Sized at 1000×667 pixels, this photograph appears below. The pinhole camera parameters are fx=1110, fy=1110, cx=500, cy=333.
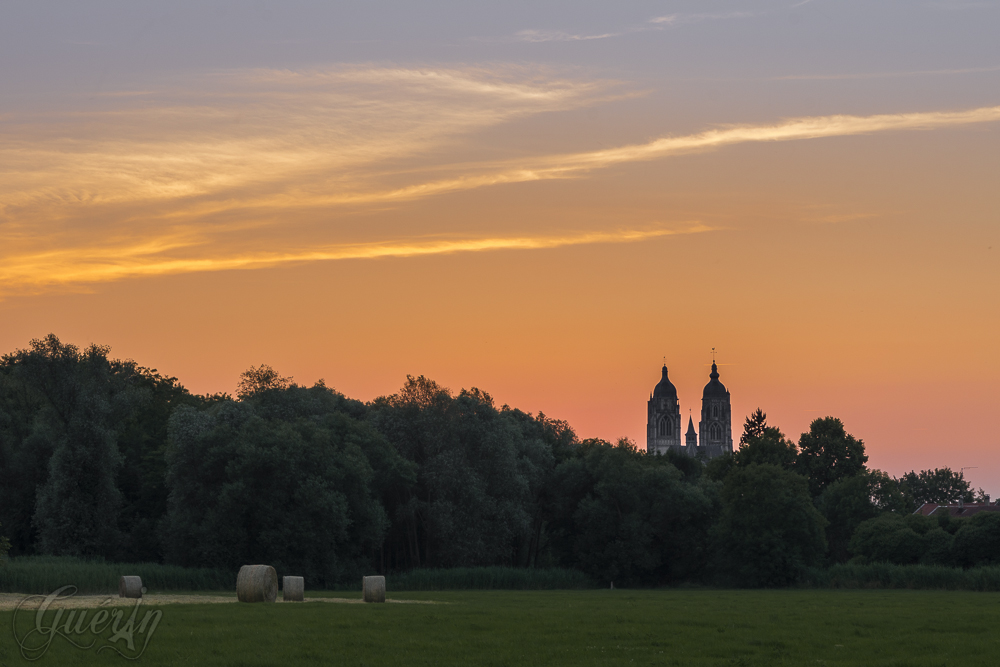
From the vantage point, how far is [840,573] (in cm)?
8806

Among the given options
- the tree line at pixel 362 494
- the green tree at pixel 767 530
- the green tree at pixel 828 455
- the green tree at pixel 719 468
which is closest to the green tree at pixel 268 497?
the tree line at pixel 362 494

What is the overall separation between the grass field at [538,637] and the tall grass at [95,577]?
2038 cm

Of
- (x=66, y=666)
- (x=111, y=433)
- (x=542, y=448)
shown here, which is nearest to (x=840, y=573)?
(x=542, y=448)

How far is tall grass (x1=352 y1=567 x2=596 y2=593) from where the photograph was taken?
268 feet

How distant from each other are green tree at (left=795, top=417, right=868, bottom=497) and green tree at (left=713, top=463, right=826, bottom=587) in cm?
4916

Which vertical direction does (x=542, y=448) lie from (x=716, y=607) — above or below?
above

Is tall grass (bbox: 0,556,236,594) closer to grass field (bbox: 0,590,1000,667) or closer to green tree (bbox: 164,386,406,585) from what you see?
green tree (bbox: 164,386,406,585)

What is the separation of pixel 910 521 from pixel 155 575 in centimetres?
6571

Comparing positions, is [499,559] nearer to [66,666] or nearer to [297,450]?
[297,450]

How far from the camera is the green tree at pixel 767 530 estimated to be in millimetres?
92375

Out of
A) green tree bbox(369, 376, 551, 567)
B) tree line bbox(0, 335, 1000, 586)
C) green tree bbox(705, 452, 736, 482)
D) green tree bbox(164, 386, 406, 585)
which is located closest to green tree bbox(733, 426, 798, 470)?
green tree bbox(705, 452, 736, 482)

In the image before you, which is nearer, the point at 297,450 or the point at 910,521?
the point at 297,450


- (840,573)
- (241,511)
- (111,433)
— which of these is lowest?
(840,573)

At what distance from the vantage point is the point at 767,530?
93.7m
